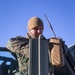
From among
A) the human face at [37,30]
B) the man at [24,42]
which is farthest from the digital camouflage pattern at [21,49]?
the human face at [37,30]

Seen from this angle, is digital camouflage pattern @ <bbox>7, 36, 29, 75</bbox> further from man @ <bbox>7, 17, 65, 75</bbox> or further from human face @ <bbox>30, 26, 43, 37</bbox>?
human face @ <bbox>30, 26, 43, 37</bbox>

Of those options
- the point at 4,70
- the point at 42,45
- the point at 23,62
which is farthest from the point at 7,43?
the point at 42,45

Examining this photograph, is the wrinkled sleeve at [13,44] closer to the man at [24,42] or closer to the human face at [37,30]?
the man at [24,42]

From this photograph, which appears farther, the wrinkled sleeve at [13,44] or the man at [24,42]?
the wrinkled sleeve at [13,44]

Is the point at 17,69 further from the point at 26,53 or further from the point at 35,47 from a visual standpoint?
the point at 35,47

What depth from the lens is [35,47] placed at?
61.8 inches

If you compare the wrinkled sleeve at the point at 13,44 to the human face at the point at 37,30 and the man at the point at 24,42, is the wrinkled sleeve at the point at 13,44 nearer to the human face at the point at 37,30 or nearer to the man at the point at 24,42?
the man at the point at 24,42

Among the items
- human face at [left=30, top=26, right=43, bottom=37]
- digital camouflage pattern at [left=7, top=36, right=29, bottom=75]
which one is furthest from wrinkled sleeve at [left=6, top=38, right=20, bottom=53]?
human face at [left=30, top=26, right=43, bottom=37]

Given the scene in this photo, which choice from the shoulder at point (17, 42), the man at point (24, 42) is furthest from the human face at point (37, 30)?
the shoulder at point (17, 42)

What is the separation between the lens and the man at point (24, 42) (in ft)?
8.91

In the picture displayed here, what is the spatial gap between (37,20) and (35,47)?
53.9 inches

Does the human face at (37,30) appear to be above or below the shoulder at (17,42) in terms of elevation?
above

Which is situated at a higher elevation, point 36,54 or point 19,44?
point 19,44

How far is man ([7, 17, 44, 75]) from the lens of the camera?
2.72 m
